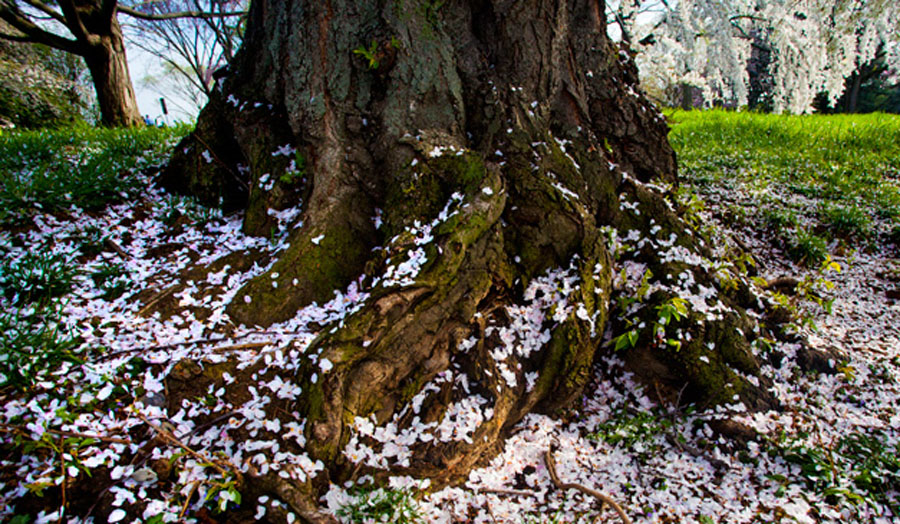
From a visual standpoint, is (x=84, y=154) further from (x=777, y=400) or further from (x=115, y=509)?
(x=777, y=400)

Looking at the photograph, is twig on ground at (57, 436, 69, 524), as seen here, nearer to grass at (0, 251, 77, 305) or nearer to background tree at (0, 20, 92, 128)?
grass at (0, 251, 77, 305)

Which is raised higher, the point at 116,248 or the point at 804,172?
the point at 116,248

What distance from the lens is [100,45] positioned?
6.96m

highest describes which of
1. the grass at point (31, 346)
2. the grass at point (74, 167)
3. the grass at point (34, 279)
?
the grass at point (74, 167)

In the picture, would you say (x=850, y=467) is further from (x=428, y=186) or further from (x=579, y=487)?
(x=428, y=186)

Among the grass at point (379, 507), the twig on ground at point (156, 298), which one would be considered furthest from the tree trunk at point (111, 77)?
the grass at point (379, 507)

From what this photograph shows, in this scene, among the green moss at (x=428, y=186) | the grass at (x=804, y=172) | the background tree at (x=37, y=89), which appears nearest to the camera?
the green moss at (x=428, y=186)

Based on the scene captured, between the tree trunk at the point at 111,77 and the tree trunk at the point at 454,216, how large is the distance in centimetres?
519

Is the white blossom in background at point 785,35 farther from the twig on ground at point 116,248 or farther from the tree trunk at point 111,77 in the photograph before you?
the tree trunk at point 111,77

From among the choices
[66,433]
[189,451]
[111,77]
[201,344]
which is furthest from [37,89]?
[189,451]

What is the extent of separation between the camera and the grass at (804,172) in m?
4.70

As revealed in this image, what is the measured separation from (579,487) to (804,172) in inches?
246

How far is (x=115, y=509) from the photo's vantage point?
5.25 feet

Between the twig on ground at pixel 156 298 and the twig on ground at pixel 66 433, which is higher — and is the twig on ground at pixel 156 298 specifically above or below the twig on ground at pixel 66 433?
above
